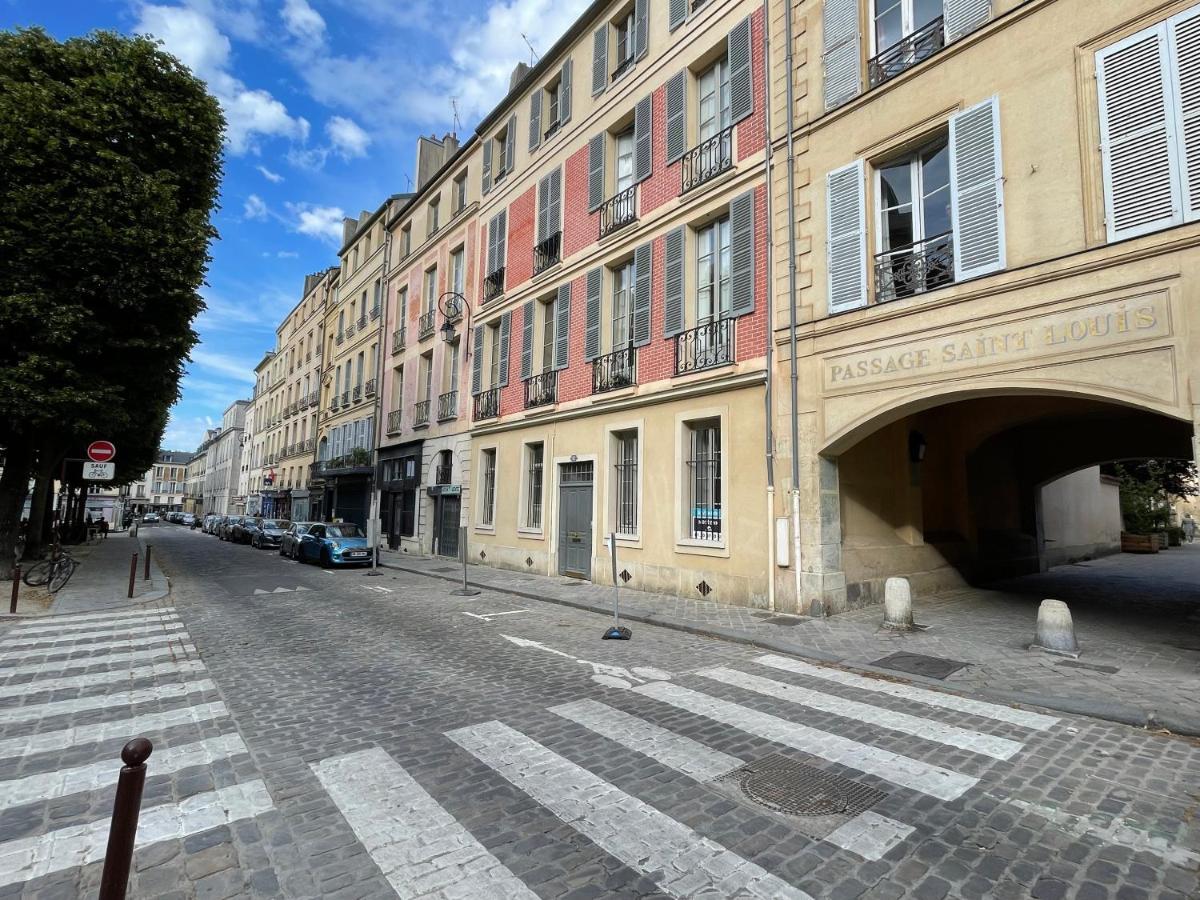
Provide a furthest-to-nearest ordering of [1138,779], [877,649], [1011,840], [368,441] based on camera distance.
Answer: [368,441]
[877,649]
[1138,779]
[1011,840]

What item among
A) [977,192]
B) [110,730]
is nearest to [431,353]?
[977,192]

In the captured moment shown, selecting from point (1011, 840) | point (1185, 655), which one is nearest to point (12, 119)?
point (1011, 840)

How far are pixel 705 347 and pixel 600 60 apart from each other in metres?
8.70

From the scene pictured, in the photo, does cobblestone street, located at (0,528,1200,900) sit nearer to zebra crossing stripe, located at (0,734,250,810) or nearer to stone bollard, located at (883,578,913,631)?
zebra crossing stripe, located at (0,734,250,810)

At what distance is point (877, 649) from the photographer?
718 centimetres

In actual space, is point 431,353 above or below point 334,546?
above

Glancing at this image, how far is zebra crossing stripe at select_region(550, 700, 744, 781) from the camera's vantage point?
3.96 m

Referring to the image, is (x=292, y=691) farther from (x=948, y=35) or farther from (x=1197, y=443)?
(x=948, y=35)

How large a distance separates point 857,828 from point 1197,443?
5401 mm

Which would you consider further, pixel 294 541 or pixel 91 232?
pixel 294 541

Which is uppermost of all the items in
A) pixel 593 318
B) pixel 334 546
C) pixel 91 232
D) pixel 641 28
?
pixel 641 28

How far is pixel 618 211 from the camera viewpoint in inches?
547

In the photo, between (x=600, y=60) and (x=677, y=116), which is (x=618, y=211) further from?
(x=600, y=60)

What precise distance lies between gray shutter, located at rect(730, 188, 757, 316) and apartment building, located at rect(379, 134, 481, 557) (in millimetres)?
10656
